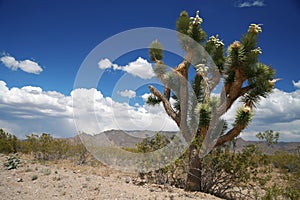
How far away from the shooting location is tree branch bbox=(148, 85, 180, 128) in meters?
9.53

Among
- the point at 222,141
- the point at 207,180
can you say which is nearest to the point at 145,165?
the point at 207,180

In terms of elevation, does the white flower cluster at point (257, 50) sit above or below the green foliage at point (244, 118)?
above

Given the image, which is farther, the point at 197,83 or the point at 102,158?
the point at 102,158

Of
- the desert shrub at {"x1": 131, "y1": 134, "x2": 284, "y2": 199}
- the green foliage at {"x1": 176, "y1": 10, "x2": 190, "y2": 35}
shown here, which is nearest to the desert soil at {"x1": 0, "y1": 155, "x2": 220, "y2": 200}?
the desert shrub at {"x1": 131, "y1": 134, "x2": 284, "y2": 199}

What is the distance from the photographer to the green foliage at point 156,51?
396 inches

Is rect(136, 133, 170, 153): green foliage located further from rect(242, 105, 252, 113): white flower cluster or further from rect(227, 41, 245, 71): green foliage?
rect(227, 41, 245, 71): green foliage

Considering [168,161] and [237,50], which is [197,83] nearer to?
[237,50]

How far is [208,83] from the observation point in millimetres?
8750

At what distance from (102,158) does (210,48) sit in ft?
33.1

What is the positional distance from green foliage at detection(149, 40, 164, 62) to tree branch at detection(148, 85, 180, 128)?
1.10 metres

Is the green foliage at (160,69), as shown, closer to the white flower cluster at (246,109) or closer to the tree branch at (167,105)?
the tree branch at (167,105)

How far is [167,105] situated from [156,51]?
2061 mm

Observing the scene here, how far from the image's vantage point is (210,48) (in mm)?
9398

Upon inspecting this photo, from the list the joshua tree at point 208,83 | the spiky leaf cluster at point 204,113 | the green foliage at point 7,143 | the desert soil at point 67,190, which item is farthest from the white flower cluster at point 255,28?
the green foliage at point 7,143
